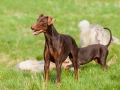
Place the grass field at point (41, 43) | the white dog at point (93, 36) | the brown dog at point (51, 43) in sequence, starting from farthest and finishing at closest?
the white dog at point (93, 36) < the brown dog at point (51, 43) < the grass field at point (41, 43)

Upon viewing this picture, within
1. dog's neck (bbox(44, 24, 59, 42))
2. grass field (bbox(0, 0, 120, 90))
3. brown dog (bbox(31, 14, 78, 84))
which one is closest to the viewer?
grass field (bbox(0, 0, 120, 90))

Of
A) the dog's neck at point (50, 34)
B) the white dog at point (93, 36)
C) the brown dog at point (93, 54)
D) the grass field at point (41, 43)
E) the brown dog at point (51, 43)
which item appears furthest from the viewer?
the white dog at point (93, 36)

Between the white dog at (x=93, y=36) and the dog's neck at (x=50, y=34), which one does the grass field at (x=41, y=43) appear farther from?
the dog's neck at (x=50, y=34)

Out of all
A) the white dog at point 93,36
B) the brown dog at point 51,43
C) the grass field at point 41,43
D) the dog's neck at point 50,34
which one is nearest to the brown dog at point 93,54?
the grass field at point 41,43

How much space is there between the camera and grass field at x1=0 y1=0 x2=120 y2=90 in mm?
7707

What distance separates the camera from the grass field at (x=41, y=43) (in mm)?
7707

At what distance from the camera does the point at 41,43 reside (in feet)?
51.8

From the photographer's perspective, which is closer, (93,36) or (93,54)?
(93,54)

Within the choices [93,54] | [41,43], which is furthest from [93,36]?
[93,54]

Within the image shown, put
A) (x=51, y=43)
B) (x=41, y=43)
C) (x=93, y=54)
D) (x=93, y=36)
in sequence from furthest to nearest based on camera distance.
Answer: (x=41, y=43) → (x=93, y=36) → (x=93, y=54) → (x=51, y=43)

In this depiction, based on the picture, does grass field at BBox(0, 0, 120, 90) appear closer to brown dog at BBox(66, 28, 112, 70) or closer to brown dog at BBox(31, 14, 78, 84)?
brown dog at BBox(66, 28, 112, 70)

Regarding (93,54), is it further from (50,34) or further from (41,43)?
(41,43)

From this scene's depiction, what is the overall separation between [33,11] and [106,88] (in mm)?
20477

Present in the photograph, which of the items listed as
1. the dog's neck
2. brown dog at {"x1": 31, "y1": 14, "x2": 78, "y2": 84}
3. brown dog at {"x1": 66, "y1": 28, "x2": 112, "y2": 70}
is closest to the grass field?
brown dog at {"x1": 66, "y1": 28, "x2": 112, "y2": 70}
